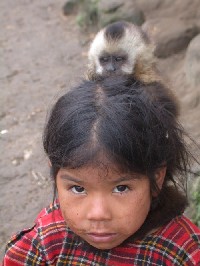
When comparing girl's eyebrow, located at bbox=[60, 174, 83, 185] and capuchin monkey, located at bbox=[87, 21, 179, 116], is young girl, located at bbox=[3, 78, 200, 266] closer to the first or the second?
girl's eyebrow, located at bbox=[60, 174, 83, 185]

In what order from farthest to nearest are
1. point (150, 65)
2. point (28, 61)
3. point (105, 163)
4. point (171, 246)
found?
point (28, 61) < point (150, 65) < point (171, 246) < point (105, 163)

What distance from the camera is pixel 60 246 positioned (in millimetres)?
1578

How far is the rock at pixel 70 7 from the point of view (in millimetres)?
6117

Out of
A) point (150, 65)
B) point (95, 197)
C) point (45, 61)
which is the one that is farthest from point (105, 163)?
point (45, 61)

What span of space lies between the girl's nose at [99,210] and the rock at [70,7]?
201 inches

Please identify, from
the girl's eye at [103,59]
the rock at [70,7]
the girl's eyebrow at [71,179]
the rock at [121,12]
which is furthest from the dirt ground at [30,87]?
the girl's eyebrow at [71,179]

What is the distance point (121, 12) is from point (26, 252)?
13.4 ft

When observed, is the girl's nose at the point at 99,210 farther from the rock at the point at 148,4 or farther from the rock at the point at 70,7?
the rock at the point at 70,7

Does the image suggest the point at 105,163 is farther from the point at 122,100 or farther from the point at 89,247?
the point at 89,247

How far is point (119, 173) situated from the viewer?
128 centimetres

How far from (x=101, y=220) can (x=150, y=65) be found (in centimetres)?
254

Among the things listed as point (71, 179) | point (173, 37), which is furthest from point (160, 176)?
point (173, 37)

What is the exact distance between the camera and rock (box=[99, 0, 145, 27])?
17.3ft

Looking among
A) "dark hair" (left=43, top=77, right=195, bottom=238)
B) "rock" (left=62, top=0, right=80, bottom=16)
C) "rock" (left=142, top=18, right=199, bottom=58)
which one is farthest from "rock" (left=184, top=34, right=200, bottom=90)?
"dark hair" (left=43, top=77, right=195, bottom=238)
